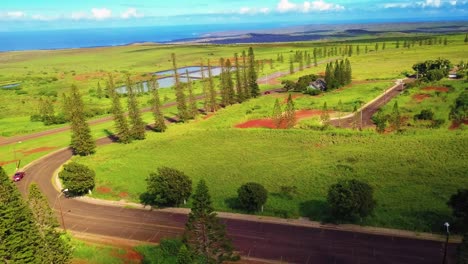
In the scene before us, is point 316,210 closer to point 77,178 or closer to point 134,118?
point 77,178

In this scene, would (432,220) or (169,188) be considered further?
(169,188)

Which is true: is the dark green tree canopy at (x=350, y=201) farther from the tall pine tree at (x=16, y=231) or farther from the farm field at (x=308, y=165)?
the tall pine tree at (x=16, y=231)

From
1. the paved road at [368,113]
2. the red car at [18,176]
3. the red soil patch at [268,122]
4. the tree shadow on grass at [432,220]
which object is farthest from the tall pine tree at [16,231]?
the paved road at [368,113]

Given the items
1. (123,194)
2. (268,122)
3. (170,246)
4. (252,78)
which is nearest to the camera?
(170,246)

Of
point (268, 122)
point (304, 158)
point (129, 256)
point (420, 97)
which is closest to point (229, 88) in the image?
point (268, 122)

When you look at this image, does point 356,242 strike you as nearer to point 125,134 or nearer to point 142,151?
point 142,151
